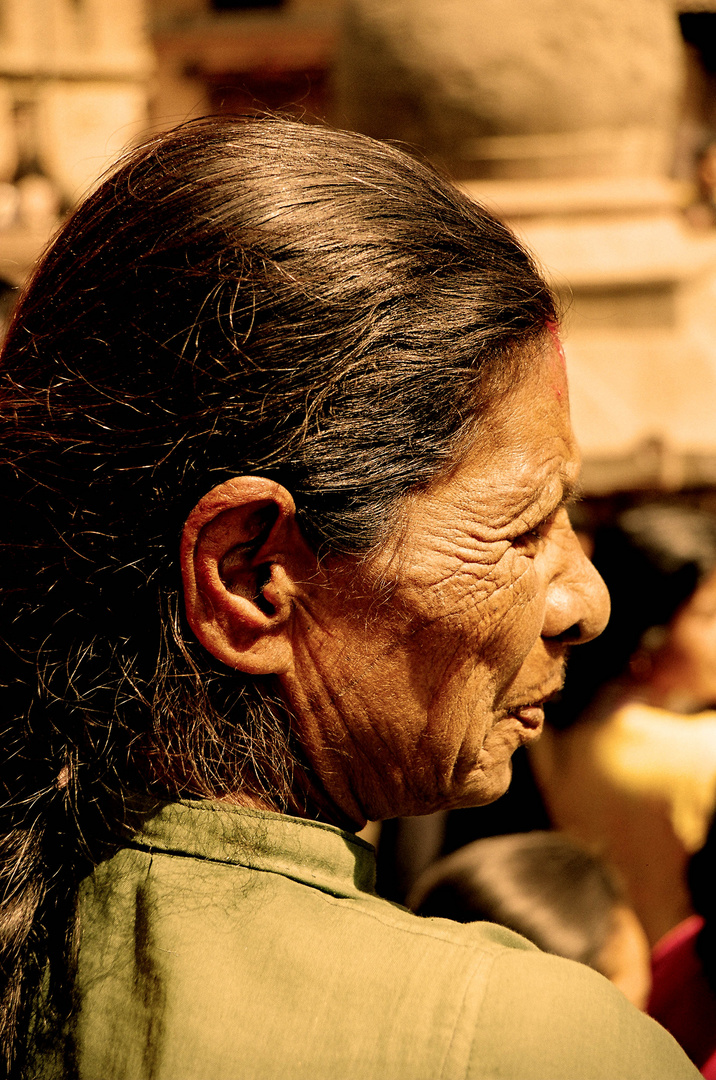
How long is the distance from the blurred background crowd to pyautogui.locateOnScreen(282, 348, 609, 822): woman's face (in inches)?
55.5

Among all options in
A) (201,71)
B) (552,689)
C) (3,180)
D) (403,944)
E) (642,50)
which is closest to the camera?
(403,944)

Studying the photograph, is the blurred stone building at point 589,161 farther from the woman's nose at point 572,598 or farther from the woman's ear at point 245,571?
the woman's ear at point 245,571

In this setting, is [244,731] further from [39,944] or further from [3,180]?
[3,180]

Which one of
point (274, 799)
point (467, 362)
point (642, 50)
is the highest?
point (642, 50)

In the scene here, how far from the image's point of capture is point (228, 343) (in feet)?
3.76

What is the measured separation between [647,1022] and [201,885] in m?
0.50

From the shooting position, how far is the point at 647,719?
10.1 feet

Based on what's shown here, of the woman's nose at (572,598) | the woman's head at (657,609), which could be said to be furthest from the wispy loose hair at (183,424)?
the woman's head at (657,609)

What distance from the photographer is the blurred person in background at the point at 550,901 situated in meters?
2.53

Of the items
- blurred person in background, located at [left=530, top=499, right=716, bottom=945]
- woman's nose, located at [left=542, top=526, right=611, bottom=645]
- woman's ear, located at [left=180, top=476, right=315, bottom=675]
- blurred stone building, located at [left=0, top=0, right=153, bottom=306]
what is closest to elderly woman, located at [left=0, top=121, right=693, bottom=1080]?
woman's ear, located at [left=180, top=476, right=315, bottom=675]

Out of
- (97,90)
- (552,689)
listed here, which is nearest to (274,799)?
(552,689)

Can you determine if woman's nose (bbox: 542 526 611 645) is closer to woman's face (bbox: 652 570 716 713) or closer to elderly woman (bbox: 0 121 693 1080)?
elderly woman (bbox: 0 121 693 1080)

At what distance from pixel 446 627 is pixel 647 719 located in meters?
2.05

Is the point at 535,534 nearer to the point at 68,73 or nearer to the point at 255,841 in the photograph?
the point at 255,841
